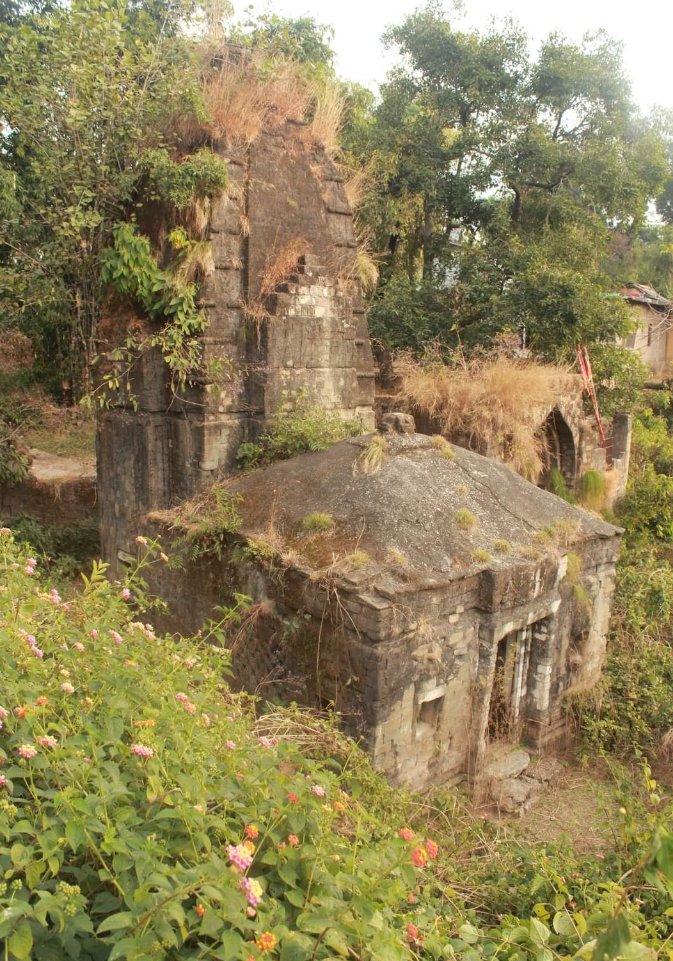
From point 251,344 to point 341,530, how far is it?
10.7ft

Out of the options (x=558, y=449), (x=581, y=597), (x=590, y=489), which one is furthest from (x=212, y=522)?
(x=590, y=489)

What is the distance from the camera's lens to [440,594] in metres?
6.25

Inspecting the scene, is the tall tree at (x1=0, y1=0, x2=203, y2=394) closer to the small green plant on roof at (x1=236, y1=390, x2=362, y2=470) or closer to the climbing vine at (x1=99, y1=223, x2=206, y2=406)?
the climbing vine at (x1=99, y1=223, x2=206, y2=406)

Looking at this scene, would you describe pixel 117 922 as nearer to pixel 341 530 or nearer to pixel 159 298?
pixel 341 530

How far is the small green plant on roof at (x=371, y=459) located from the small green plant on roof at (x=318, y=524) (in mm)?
723

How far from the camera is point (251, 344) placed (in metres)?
8.95

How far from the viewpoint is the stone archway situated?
1242 cm

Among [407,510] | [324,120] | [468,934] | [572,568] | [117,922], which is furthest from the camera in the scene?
[324,120]

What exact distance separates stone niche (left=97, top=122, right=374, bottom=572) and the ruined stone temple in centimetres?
2

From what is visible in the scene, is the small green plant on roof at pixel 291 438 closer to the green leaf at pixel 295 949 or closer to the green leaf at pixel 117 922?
the green leaf at pixel 295 949

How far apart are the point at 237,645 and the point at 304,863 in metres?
4.14

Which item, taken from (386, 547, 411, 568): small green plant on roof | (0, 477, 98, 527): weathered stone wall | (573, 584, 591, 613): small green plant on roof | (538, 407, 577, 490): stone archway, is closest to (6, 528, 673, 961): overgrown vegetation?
(386, 547, 411, 568): small green plant on roof

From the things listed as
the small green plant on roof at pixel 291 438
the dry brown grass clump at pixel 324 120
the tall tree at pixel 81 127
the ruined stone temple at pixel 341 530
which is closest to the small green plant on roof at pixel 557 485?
the ruined stone temple at pixel 341 530

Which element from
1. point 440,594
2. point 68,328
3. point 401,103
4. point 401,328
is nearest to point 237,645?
point 440,594
